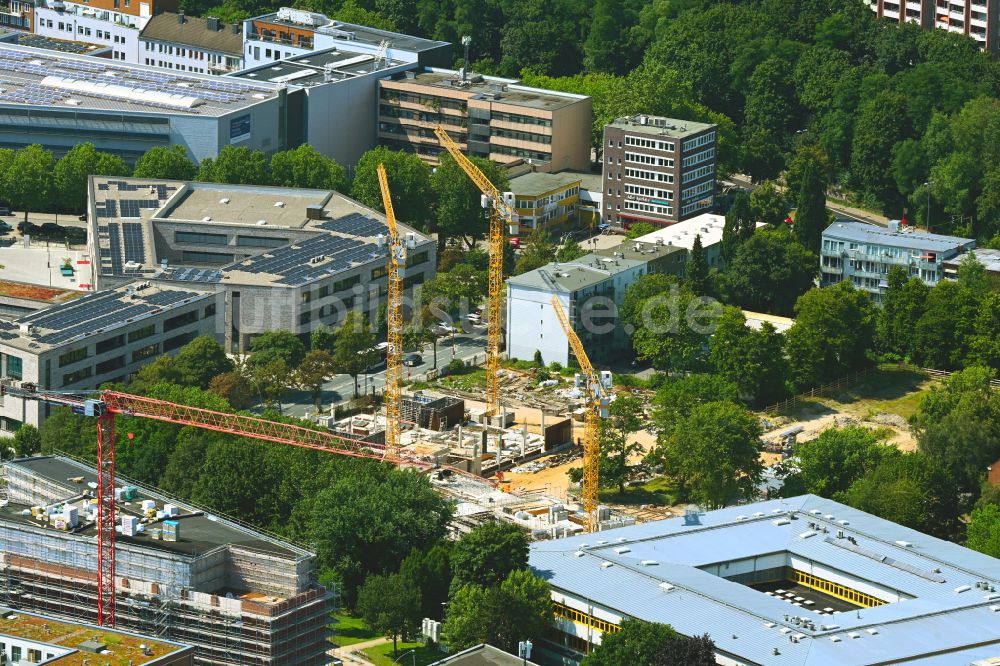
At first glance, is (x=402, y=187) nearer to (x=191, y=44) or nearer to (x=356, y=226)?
(x=356, y=226)

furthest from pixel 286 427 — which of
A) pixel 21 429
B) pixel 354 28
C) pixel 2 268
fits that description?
pixel 354 28

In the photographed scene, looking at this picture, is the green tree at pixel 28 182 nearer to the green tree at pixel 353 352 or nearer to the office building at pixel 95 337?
the office building at pixel 95 337

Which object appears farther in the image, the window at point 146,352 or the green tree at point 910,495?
the window at point 146,352

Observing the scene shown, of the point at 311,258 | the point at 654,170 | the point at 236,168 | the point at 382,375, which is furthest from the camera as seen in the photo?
the point at 654,170

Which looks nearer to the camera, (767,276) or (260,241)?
(767,276)

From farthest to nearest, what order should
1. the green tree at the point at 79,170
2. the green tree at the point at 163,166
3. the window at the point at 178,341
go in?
the green tree at the point at 79,170, the green tree at the point at 163,166, the window at the point at 178,341

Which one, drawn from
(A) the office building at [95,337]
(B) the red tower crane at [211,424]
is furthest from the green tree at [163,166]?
(B) the red tower crane at [211,424]

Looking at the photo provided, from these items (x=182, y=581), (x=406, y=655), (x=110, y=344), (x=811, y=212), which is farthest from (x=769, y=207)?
(x=182, y=581)
